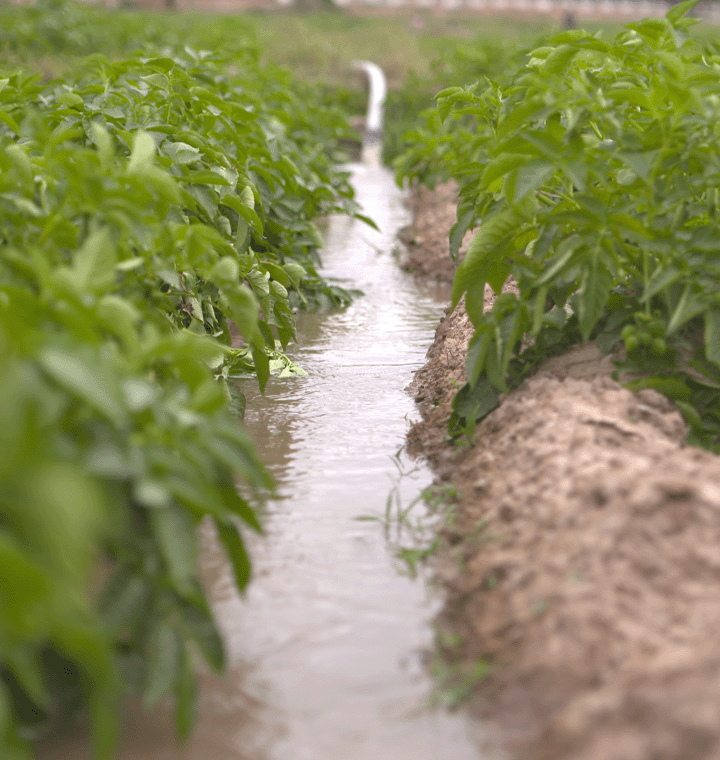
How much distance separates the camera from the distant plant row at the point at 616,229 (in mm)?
2297

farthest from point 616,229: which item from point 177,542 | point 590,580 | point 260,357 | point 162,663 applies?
point 162,663

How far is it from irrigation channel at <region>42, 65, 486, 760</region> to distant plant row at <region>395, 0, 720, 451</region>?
48cm

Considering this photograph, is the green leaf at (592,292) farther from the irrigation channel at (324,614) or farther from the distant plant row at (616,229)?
the irrigation channel at (324,614)

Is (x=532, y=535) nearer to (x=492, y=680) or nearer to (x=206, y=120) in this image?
(x=492, y=680)

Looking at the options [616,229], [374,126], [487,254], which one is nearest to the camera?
[616,229]

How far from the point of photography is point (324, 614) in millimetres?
2104

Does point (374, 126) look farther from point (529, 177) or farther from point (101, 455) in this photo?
point (101, 455)

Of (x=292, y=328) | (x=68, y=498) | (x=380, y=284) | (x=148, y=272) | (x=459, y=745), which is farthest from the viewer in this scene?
(x=380, y=284)

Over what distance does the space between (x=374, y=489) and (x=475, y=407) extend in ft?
1.33

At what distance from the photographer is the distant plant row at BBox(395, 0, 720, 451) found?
2297 millimetres

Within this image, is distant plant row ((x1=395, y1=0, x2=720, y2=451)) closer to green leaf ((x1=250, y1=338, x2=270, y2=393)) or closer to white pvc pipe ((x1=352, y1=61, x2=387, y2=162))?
green leaf ((x1=250, y1=338, x2=270, y2=393))

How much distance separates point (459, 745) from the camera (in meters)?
1.69

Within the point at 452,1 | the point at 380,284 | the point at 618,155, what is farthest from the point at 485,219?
the point at 452,1

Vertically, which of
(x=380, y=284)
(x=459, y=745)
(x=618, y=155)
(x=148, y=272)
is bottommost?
(x=380, y=284)
